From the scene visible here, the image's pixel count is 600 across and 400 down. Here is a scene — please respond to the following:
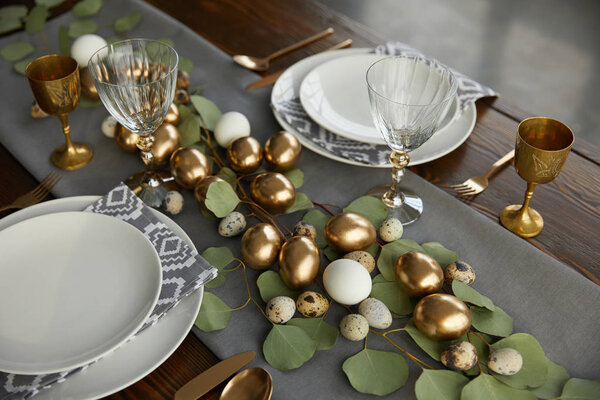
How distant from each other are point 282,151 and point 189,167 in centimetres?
11

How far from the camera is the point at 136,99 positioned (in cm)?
58

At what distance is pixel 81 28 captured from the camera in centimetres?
92

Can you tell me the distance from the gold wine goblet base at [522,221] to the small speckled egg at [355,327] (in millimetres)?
228

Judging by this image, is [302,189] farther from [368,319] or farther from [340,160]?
[368,319]

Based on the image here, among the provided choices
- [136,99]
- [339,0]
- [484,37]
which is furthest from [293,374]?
[339,0]

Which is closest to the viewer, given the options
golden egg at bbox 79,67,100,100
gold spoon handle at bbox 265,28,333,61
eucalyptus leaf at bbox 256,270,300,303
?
eucalyptus leaf at bbox 256,270,300,303

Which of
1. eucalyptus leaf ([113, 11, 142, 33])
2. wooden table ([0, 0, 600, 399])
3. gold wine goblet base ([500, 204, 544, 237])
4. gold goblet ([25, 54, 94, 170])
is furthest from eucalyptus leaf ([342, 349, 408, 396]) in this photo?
eucalyptus leaf ([113, 11, 142, 33])

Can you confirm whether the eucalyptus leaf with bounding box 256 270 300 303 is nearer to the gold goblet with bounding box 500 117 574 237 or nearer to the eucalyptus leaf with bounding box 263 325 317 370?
the eucalyptus leaf with bounding box 263 325 317 370

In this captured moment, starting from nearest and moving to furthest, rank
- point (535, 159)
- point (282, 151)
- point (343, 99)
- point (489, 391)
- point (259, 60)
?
1. point (489, 391)
2. point (535, 159)
3. point (282, 151)
4. point (343, 99)
5. point (259, 60)

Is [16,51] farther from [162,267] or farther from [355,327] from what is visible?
[355,327]

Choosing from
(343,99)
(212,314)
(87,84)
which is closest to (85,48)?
(87,84)

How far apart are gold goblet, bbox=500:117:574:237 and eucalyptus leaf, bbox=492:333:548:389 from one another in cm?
16

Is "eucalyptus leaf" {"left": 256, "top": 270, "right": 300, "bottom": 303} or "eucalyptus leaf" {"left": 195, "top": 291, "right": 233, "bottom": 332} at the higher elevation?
"eucalyptus leaf" {"left": 256, "top": 270, "right": 300, "bottom": 303}

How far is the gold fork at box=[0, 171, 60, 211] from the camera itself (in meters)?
0.65
